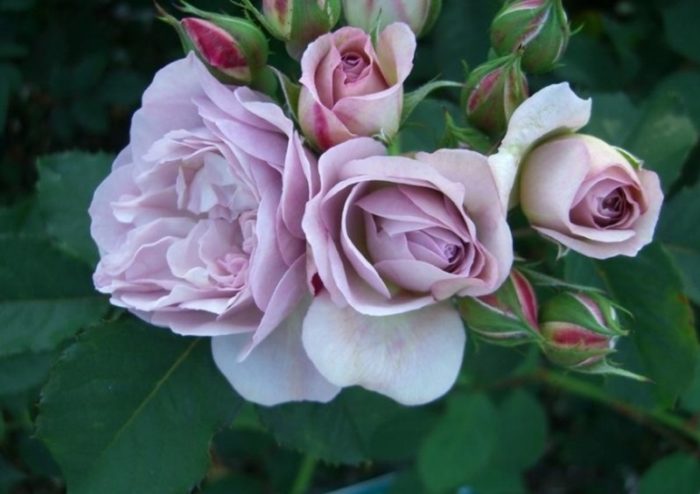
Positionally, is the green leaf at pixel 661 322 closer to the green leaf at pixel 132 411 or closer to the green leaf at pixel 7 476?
the green leaf at pixel 132 411

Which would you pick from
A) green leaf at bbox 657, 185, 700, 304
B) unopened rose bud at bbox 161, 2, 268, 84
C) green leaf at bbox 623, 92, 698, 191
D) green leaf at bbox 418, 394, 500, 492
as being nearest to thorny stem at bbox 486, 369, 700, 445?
green leaf at bbox 418, 394, 500, 492

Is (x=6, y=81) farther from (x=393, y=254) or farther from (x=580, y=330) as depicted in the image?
(x=580, y=330)

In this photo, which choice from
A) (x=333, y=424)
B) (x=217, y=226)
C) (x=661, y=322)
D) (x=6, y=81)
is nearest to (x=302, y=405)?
(x=333, y=424)

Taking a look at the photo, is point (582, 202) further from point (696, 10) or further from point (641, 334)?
point (696, 10)

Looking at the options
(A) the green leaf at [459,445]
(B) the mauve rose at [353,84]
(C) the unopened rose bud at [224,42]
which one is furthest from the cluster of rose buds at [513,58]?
(A) the green leaf at [459,445]

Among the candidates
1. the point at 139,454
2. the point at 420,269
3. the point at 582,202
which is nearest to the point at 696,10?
the point at 582,202

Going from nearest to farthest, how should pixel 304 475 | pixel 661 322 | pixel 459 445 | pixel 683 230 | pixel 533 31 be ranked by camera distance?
pixel 533 31 → pixel 661 322 → pixel 683 230 → pixel 459 445 → pixel 304 475

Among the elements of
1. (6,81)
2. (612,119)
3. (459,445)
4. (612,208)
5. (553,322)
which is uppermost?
(612,208)

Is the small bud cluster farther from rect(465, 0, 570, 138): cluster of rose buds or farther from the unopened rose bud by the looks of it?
the unopened rose bud
